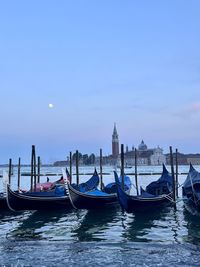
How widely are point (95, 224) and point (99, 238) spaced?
2.21 metres

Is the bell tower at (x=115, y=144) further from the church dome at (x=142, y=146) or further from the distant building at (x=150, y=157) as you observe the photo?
the church dome at (x=142, y=146)

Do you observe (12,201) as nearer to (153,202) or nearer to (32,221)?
(32,221)

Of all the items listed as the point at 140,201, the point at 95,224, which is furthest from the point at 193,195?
the point at 95,224

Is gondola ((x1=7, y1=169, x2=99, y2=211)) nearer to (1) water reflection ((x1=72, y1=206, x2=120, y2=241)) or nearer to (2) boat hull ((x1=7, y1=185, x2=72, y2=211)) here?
(2) boat hull ((x1=7, y1=185, x2=72, y2=211))

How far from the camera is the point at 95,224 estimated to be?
12297mm

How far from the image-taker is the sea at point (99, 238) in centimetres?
774

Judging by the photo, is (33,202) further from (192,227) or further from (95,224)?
(192,227)

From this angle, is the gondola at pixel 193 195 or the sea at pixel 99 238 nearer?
the sea at pixel 99 238

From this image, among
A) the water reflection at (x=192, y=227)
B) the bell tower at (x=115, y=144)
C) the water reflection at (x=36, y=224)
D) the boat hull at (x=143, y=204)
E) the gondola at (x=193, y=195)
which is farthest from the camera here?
the bell tower at (x=115, y=144)

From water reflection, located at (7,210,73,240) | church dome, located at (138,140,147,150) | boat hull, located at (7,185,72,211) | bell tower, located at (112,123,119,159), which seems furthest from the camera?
church dome, located at (138,140,147,150)

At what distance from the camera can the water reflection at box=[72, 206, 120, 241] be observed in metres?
10.4

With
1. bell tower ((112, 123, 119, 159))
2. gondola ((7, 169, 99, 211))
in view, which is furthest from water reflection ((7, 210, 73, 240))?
bell tower ((112, 123, 119, 159))

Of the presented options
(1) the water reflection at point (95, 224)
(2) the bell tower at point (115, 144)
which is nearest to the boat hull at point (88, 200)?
(1) the water reflection at point (95, 224)

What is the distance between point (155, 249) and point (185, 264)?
137cm
